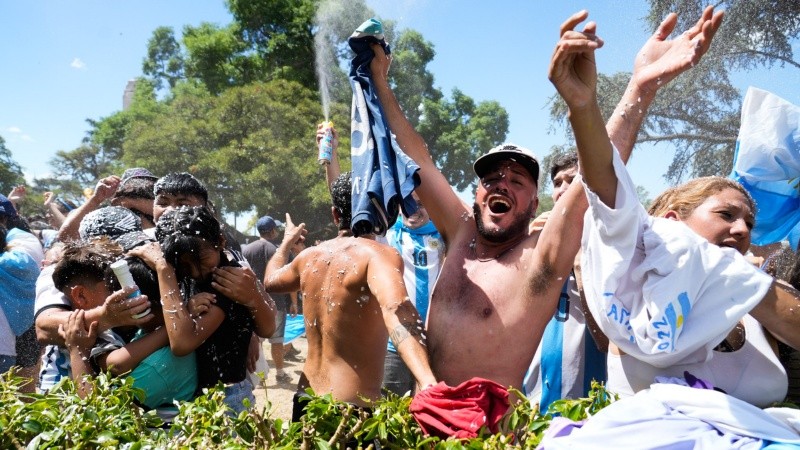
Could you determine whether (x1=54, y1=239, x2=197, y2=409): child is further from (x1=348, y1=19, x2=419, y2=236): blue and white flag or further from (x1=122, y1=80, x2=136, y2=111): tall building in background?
(x1=122, y1=80, x2=136, y2=111): tall building in background

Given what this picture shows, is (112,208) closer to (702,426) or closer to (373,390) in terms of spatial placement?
(373,390)

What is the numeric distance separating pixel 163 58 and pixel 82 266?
47625 millimetres

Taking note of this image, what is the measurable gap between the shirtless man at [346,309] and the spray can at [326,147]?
43.6 inches

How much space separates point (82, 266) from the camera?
2949 millimetres

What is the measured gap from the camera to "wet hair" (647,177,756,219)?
224 centimetres

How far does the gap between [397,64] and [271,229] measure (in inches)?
766

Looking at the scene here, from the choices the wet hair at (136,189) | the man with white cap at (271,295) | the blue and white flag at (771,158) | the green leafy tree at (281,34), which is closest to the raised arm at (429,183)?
the blue and white flag at (771,158)

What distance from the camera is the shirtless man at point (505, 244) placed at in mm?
2186

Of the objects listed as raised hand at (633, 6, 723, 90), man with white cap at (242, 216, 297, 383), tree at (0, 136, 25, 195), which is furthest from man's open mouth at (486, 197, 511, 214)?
tree at (0, 136, 25, 195)

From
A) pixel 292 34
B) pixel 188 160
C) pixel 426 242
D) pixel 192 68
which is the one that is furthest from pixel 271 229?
pixel 192 68

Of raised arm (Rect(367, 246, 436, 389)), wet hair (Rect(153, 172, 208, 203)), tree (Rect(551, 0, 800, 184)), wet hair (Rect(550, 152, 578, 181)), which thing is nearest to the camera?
raised arm (Rect(367, 246, 436, 389))

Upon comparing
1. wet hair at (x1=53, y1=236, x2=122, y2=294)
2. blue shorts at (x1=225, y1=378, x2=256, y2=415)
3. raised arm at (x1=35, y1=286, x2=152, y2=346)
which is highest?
wet hair at (x1=53, y1=236, x2=122, y2=294)

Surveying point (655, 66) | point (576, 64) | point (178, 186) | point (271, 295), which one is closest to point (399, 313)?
point (576, 64)

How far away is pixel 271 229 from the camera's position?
29.4ft
